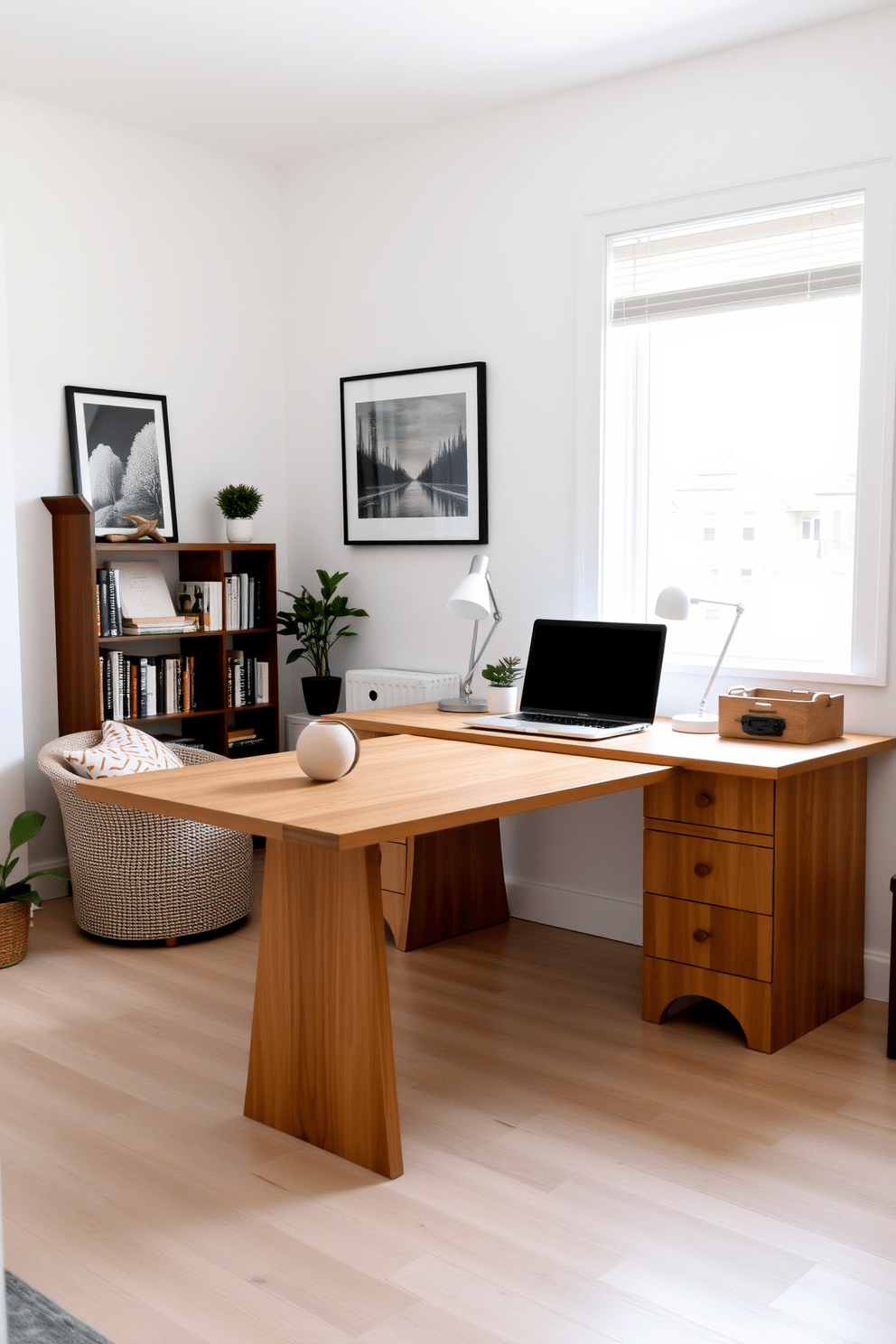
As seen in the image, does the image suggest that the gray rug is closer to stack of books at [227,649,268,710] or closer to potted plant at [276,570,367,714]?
stack of books at [227,649,268,710]

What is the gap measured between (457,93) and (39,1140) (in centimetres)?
344

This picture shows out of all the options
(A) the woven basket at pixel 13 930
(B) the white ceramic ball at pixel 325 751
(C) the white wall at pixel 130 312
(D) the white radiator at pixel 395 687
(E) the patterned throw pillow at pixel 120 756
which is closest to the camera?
(B) the white ceramic ball at pixel 325 751

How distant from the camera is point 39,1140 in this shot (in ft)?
8.59

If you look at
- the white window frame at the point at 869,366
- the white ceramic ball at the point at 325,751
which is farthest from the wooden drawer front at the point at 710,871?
the white ceramic ball at the point at 325,751

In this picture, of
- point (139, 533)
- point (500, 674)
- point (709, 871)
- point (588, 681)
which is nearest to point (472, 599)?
point (500, 674)

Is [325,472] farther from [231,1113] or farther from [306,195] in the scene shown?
[231,1113]

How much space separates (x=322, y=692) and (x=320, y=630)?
9.8 inches

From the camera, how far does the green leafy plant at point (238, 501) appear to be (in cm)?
471

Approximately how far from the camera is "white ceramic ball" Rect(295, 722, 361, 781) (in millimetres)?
2693

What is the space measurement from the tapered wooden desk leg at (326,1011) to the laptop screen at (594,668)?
4.58 ft

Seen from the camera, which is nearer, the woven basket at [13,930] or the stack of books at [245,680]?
the woven basket at [13,930]

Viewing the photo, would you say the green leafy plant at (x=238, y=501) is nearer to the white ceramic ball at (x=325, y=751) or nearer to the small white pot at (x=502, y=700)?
the small white pot at (x=502, y=700)

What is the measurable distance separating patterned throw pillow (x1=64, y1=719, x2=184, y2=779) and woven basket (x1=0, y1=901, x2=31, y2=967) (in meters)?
0.45

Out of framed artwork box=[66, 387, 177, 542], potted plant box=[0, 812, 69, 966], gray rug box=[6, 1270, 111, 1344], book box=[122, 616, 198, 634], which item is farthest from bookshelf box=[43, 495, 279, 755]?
gray rug box=[6, 1270, 111, 1344]
